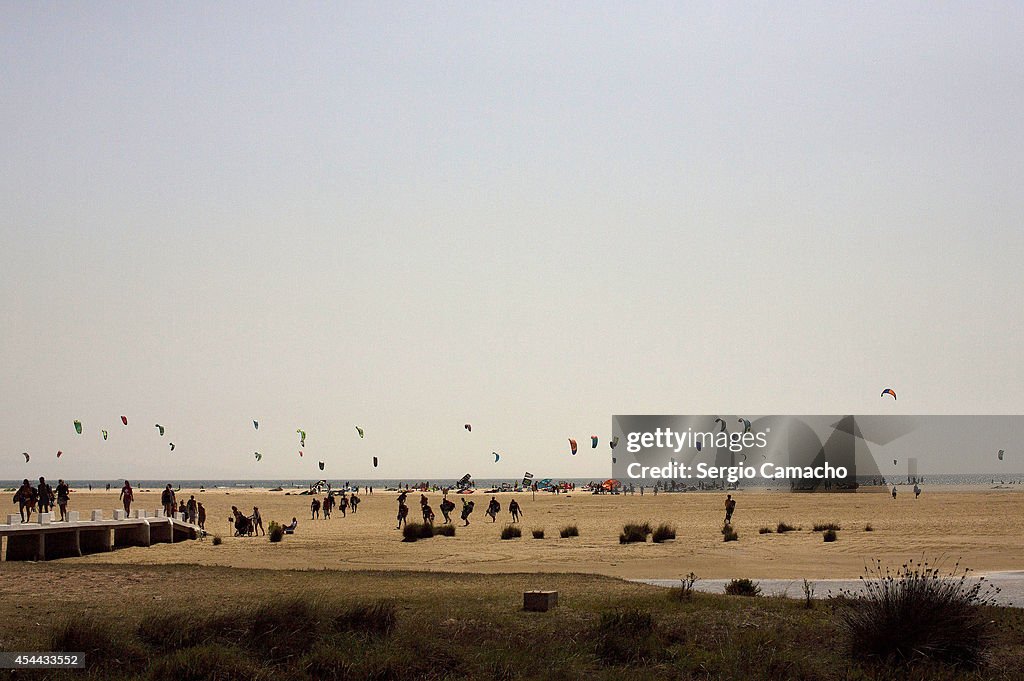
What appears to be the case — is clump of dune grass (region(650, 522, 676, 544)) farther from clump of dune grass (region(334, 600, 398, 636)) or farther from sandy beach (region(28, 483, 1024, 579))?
clump of dune grass (region(334, 600, 398, 636))

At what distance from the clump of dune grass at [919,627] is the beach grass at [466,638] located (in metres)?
0.10

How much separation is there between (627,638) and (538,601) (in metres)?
→ 1.58

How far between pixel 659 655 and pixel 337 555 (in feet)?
61.6

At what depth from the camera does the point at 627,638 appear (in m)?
13.3

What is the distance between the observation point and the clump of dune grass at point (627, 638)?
42.7 ft

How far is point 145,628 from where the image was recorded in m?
12.6

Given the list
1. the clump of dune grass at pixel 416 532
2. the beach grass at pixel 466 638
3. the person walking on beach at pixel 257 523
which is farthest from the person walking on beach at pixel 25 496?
the beach grass at pixel 466 638

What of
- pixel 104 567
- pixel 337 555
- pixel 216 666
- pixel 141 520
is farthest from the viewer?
pixel 141 520

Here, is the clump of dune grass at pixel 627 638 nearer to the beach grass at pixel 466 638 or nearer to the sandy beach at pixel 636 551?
the beach grass at pixel 466 638

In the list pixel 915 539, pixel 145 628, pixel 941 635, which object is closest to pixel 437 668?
pixel 145 628

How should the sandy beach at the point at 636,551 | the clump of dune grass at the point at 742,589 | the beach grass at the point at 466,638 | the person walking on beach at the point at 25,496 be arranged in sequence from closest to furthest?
the beach grass at the point at 466,638
the clump of dune grass at the point at 742,589
the sandy beach at the point at 636,551
the person walking on beach at the point at 25,496

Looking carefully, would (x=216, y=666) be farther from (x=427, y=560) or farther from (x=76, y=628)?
(x=427, y=560)

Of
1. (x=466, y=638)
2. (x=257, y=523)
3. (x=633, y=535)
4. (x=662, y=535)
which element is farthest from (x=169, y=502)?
(x=466, y=638)

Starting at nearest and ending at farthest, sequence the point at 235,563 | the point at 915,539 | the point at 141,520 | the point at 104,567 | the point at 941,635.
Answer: the point at 941,635
the point at 104,567
the point at 235,563
the point at 915,539
the point at 141,520
